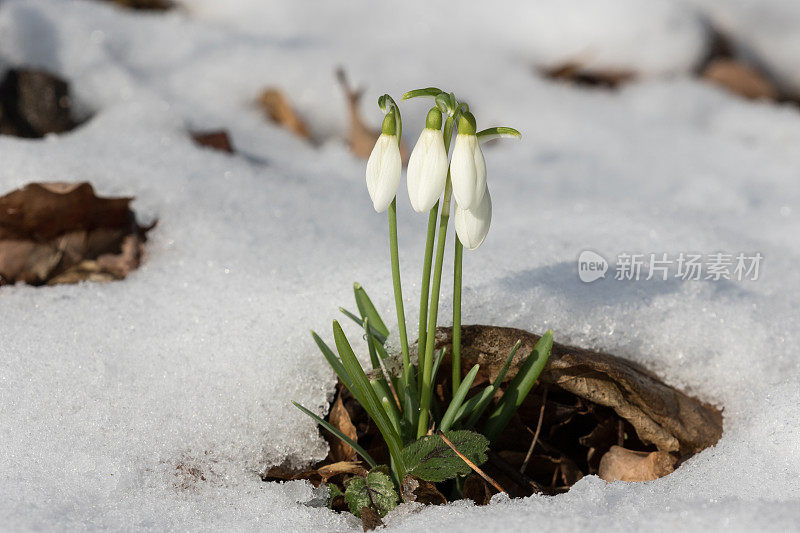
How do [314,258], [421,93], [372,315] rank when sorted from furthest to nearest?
[314,258], [372,315], [421,93]

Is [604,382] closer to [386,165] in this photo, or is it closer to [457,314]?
[457,314]

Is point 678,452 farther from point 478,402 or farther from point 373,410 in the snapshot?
point 373,410

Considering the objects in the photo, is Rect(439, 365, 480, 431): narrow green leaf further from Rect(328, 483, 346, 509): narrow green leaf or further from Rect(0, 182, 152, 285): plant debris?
Rect(0, 182, 152, 285): plant debris

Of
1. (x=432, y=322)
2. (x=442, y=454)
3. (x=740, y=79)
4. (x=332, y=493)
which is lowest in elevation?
(x=332, y=493)

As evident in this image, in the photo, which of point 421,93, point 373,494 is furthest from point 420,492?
point 421,93

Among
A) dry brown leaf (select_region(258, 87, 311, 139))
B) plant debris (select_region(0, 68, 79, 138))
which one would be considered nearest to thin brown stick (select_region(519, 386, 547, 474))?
dry brown leaf (select_region(258, 87, 311, 139))
